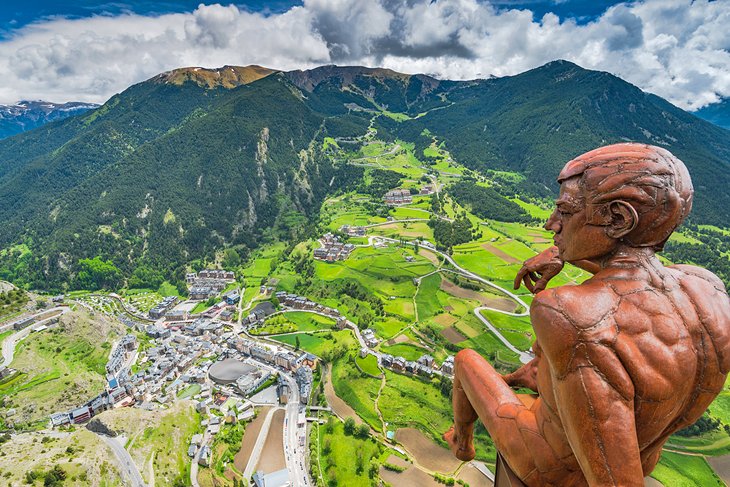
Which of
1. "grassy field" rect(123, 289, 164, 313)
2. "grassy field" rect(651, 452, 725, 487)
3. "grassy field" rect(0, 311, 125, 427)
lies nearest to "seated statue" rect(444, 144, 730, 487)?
"grassy field" rect(651, 452, 725, 487)

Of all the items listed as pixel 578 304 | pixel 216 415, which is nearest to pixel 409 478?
pixel 216 415

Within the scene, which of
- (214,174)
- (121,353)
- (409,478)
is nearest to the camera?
(409,478)

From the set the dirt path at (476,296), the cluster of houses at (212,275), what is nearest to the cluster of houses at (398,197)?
the dirt path at (476,296)

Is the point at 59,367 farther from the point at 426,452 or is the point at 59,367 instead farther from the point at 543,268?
the point at 543,268

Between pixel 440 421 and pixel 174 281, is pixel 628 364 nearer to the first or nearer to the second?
pixel 440 421

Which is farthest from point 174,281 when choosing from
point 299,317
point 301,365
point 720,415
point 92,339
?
point 720,415

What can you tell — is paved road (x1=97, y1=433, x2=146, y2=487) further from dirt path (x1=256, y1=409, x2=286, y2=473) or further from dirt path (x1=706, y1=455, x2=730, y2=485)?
dirt path (x1=706, y1=455, x2=730, y2=485)
